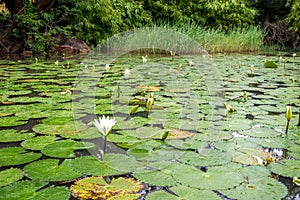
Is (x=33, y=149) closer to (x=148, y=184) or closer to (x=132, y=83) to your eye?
(x=148, y=184)

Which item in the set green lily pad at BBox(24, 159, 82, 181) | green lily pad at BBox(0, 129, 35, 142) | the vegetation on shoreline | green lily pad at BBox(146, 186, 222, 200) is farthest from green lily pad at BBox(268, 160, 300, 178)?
the vegetation on shoreline

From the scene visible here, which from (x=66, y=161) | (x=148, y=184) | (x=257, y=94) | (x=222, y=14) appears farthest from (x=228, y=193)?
(x=222, y=14)

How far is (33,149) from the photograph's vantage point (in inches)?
53.0

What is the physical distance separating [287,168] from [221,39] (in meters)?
7.36

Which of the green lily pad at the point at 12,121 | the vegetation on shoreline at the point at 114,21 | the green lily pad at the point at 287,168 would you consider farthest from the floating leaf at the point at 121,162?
the vegetation on shoreline at the point at 114,21

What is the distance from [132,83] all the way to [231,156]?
196 cm

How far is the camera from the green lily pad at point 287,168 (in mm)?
1157

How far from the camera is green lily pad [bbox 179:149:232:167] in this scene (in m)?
1.25

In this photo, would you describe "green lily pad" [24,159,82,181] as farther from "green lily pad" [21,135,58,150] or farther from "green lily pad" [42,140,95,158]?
"green lily pad" [21,135,58,150]

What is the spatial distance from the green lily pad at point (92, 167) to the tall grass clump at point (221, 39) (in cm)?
663

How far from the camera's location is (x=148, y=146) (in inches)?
55.7

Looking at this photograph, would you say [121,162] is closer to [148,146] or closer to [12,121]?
[148,146]

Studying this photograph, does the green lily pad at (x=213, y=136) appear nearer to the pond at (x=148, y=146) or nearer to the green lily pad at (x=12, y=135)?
the pond at (x=148, y=146)

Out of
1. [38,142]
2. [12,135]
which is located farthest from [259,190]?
[12,135]
